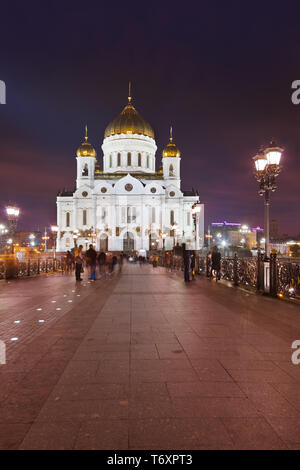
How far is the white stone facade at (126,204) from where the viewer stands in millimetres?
71500

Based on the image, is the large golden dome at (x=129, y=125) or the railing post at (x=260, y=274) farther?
the large golden dome at (x=129, y=125)

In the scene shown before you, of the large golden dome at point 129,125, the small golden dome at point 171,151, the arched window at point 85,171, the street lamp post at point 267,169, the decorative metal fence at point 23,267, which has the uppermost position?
the large golden dome at point 129,125

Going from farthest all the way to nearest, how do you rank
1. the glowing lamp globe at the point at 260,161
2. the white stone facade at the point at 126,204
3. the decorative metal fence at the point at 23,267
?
the white stone facade at the point at 126,204
the decorative metal fence at the point at 23,267
the glowing lamp globe at the point at 260,161

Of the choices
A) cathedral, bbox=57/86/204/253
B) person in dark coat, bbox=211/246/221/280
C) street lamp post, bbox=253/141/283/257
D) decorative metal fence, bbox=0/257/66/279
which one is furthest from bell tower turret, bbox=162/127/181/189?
street lamp post, bbox=253/141/283/257

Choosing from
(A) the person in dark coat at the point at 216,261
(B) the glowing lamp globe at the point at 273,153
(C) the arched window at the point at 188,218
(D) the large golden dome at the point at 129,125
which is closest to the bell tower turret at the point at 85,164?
(D) the large golden dome at the point at 129,125

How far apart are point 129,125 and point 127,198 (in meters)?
16.9

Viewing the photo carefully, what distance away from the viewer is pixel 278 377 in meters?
4.41

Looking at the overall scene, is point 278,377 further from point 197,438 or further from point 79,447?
point 79,447

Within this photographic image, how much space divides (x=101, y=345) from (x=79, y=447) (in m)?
3.07

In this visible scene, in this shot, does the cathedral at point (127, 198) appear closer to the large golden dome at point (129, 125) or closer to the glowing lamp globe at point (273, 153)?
the large golden dome at point (129, 125)

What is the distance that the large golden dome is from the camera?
249 ft

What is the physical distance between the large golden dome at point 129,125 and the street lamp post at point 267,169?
66.6 metres

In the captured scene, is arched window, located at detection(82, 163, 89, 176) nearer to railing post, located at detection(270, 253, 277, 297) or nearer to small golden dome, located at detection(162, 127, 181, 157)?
small golden dome, located at detection(162, 127, 181, 157)

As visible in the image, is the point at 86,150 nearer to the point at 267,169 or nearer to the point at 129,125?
the point at 129,125
